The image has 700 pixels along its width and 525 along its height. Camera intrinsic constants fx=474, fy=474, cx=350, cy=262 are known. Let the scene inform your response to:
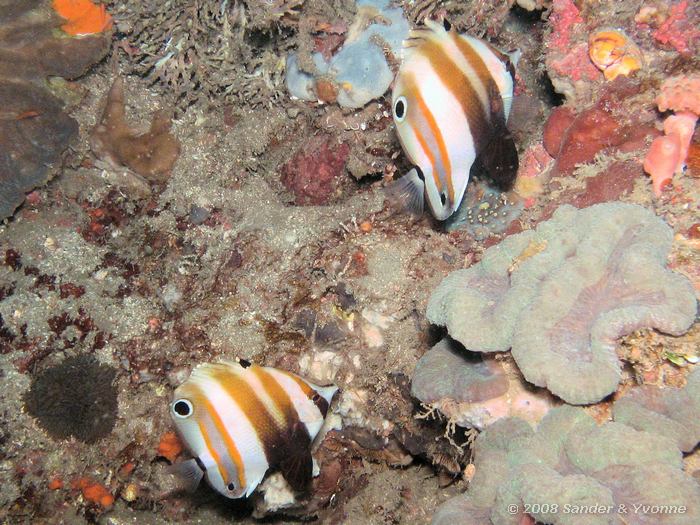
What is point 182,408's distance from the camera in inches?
110

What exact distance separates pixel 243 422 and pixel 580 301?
1946 mm

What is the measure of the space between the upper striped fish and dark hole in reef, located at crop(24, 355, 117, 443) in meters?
3.30

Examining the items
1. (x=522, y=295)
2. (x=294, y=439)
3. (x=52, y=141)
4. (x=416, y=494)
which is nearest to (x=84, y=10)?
(x=52, y=141)

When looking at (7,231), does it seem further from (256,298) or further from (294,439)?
(294,439)

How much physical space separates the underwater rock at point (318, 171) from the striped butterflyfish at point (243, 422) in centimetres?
188

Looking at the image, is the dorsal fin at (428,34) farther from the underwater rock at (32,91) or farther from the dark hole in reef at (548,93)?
the underwater rock at (32,91)

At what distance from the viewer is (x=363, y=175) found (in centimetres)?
409

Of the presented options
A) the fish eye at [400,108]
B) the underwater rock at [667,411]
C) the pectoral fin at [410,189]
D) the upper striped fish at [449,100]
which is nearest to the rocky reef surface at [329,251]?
the underwater rock at [667,411]

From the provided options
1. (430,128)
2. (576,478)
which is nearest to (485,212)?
(430,128)

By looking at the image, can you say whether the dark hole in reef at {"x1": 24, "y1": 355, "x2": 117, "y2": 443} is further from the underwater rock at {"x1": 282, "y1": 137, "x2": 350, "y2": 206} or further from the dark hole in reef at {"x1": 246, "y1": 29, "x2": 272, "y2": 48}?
the dark hole in reef at {"x1": 246, "y1": 29, "x2": 272, "y2": 48}

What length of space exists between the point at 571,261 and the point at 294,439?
186 cm

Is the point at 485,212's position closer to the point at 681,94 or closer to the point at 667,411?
the point at 681,94

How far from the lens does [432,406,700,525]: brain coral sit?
6.33 feet

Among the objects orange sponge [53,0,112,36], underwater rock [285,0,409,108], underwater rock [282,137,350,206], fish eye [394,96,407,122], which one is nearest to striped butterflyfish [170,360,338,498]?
fish eye [394,96,407,122]
